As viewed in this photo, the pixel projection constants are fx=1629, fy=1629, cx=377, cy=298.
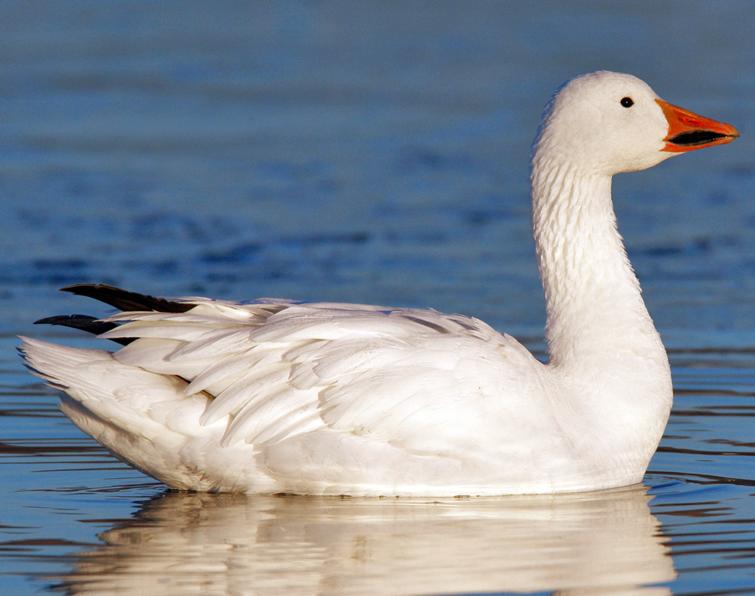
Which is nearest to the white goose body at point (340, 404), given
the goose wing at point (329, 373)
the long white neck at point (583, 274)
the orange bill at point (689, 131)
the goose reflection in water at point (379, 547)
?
the goose wing at point (329, 373)

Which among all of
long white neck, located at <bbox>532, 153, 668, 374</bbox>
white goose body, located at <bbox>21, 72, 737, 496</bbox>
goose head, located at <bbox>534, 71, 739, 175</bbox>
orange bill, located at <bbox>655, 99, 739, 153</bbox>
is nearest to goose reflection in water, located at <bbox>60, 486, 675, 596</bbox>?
white goose body, located at <bbox>21, 72, 737, 496</bbox>

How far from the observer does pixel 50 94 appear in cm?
1973

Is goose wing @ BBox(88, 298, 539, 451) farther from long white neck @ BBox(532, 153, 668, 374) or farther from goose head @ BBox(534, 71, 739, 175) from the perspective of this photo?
goose head @ BBox(534, 71, 739, 175)

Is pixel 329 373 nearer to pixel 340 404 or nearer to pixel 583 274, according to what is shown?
pixel 340 404

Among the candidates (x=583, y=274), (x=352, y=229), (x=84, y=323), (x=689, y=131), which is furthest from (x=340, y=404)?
(x=352, y=229)

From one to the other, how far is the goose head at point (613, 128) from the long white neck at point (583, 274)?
86 millimetres

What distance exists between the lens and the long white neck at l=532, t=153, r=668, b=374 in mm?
7770

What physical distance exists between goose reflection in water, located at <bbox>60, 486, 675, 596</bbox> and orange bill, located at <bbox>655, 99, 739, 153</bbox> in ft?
6.16

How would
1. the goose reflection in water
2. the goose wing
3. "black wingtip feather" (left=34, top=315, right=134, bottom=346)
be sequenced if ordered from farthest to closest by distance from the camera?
"black wingtip feather" (left=34, top=315, right=134, bottom=346), the goose wing, the goose reflection in water

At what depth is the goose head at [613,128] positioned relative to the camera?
8.02 meters

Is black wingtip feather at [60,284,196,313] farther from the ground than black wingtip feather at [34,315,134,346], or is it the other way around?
black wingtip feather at [60,284,196,313]

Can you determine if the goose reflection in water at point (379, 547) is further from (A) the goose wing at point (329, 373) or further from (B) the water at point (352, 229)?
(A) the goose wing at point (329, 373)

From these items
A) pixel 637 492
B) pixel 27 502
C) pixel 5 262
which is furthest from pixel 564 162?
pixel 5 262

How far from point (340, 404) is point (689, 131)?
248cm
